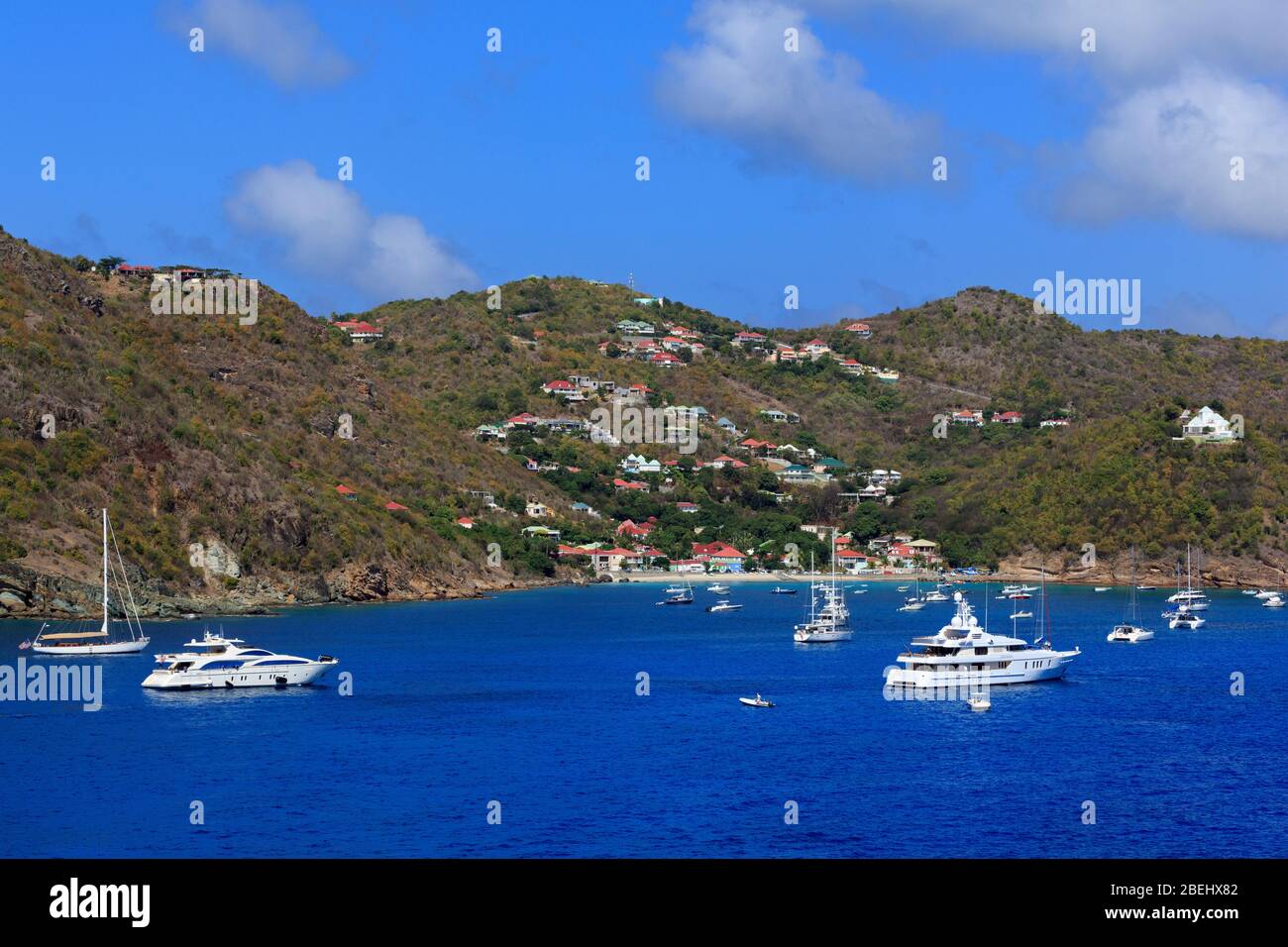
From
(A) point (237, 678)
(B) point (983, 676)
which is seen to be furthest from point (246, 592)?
(B) point (983, 676)

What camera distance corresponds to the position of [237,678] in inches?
2537

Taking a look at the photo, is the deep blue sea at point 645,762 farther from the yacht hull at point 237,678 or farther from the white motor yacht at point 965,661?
the white motor yacht at point 965,661

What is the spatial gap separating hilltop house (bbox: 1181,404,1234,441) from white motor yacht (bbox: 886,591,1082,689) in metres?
118

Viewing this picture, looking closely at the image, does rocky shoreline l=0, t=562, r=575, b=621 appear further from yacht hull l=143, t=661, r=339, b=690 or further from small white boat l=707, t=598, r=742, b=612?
yacht hull l=143, t=661, r=339, b=690

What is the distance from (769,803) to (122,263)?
5694 inches

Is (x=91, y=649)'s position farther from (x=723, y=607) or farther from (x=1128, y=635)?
(x=1128, y=635)

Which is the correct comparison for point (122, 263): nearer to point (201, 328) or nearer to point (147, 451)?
point (201, 328)

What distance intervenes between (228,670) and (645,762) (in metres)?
26.3

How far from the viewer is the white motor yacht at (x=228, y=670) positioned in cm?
6366

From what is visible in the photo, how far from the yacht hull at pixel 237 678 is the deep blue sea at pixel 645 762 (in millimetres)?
1021

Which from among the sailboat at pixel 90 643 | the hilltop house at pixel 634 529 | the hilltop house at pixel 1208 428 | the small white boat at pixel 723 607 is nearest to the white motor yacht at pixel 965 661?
the sailboat at pixel 90 643

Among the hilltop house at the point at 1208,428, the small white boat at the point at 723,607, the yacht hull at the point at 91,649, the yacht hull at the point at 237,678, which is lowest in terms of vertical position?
the small white boat at the point at 723,607
